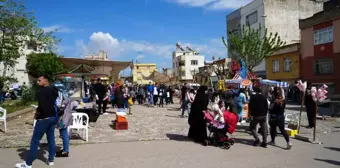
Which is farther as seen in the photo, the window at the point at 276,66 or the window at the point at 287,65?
→ the window at the point at 276,66

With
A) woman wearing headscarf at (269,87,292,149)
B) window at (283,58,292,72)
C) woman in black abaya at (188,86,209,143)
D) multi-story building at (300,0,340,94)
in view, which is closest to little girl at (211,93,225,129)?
woman in black abaya at (188,86,209,143)

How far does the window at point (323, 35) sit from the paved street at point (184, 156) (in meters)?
24.0

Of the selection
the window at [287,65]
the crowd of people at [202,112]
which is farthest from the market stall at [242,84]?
the window at [287,65]

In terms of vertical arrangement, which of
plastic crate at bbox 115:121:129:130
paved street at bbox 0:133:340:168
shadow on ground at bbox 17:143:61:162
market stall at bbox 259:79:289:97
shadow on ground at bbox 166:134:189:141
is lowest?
paved street at bbox 0:133:340:168

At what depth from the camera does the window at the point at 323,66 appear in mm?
29344

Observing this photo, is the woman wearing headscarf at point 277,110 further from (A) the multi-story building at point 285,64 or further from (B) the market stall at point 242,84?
(A) the multi-story building at point 285,64

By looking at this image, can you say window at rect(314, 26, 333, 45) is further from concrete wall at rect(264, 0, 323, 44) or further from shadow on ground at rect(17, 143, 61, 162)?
shadow on ground at rect(17, 143, 61, 162)

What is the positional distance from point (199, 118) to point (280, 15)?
4092cm

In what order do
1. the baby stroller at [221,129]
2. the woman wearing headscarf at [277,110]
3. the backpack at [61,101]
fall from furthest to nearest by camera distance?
the woman wearing headscarf at [277,110]
the baby stroller at [221,129]
the backpack at [61,101]

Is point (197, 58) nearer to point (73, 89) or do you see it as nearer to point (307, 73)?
point (307, 73)

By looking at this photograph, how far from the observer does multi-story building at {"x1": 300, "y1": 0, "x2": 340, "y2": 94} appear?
2848 centimetres

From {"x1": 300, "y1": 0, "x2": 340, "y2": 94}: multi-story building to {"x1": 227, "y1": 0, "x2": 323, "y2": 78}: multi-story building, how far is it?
33.1ft

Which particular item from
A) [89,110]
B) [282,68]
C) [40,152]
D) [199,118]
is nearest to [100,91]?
[89,110]

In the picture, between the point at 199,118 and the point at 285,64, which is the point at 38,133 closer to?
the point at 199,118
